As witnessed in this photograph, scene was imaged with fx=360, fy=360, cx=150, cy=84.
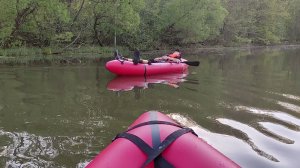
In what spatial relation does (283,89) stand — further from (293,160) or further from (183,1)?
(183,1)

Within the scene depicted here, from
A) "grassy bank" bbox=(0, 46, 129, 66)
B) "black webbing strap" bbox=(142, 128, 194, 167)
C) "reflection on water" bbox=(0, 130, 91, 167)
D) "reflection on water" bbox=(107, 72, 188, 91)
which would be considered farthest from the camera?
"grassy bank" bbox=(0, 46, 129, 66)

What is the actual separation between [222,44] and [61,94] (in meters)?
30.6

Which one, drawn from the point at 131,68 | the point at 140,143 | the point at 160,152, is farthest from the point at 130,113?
the point at 131,68

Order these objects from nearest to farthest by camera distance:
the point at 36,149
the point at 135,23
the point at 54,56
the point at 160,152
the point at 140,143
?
the point at 160,152 < the point at 140,143 < the point at 36,149 < the point at 54,56 < the point at 135,23

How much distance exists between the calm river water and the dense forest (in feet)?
29.9

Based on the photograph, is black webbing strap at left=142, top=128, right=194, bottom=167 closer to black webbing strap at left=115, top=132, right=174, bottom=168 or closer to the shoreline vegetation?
black webbing strap at left=115, top=132, right=174, bottom=168

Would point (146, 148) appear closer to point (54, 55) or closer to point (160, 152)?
point (160, 152)

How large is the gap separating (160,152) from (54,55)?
62.2ft

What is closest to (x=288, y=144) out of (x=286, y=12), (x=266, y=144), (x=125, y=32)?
(x=266, y=144)

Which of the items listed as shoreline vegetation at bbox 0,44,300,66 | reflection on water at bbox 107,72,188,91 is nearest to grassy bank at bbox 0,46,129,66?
shoreline vegetation at bbox 0,44,300,66

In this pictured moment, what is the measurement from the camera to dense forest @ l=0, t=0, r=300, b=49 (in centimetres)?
2158

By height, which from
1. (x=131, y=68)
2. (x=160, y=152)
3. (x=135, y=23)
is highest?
(x=135, y=23)

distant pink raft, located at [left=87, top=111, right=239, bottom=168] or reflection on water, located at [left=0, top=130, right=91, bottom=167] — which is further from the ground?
distant pink raft, located at [left=87, top=111, right=239, bottom=168]

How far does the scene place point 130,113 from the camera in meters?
7.81
